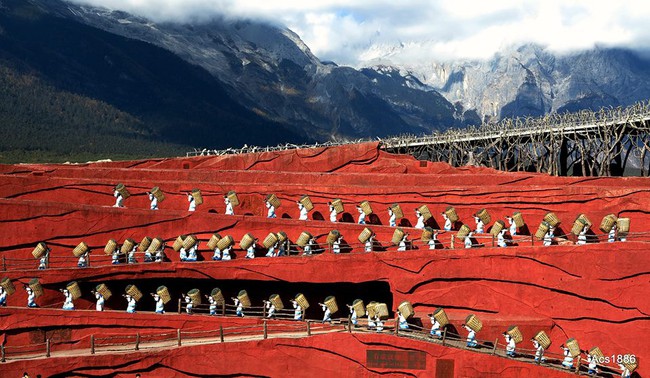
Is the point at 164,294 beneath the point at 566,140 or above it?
beneath

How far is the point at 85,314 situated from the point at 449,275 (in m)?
12.1

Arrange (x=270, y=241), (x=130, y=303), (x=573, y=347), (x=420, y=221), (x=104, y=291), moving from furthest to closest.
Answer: (x=420, y=221) < (x=270, y=241) < (x=104, y=291) < (x=130, y=303) < (x=573, y=347)

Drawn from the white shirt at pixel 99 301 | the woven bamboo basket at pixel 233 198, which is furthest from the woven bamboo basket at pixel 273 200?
the white shirt at pixel 99 301

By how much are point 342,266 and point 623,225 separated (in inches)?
365

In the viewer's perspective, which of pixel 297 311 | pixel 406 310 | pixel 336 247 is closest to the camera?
pixel 406 310

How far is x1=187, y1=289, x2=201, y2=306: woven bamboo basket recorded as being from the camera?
25723 mm

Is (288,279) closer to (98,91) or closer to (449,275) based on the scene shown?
(449,275)

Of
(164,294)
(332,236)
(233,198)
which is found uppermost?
(233,198)

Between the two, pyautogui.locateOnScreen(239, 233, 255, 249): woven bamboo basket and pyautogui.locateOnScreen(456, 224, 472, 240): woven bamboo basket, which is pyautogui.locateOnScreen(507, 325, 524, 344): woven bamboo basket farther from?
pyautogui.locateOnScreen(239, 233, 255, 249): woven bamboo basket

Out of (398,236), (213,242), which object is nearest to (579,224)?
(398,236)

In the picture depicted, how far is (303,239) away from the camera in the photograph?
88.4 ft

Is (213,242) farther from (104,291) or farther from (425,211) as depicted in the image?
(425,211)

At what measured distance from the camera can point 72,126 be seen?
96.7m

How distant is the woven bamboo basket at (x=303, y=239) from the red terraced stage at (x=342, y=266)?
2.91 ft
